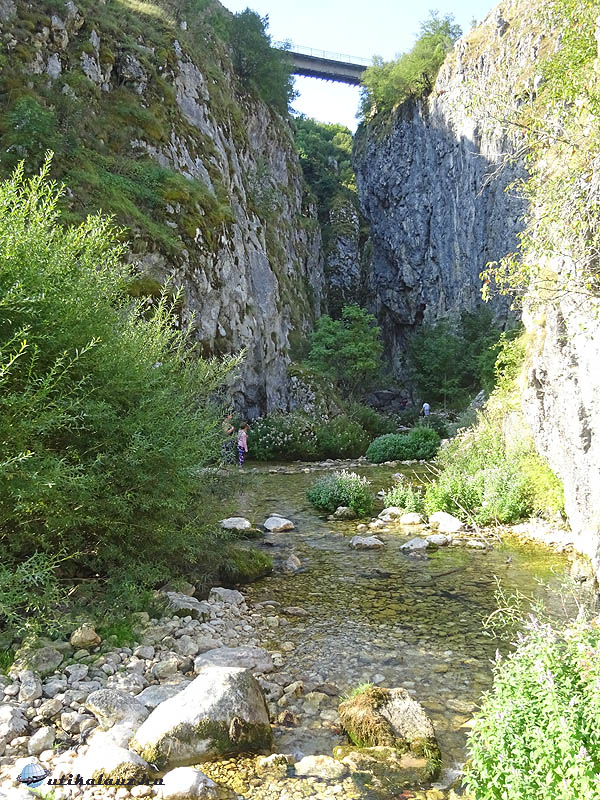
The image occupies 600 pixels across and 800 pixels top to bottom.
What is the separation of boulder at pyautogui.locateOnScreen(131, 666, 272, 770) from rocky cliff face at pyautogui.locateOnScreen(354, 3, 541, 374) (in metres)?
29.5

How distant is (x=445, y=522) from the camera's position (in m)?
9.92

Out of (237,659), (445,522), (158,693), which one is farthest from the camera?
(445,522)

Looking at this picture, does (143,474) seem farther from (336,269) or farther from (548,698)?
(336,269)

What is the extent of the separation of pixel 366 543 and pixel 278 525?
201 cm

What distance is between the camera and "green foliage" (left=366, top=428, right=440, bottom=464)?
61.2 feet

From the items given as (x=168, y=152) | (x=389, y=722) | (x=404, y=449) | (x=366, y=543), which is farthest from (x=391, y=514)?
(x=168, y=152)

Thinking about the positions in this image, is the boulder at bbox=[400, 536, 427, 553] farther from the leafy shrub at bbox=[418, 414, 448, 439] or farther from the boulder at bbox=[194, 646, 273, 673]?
the leafy shrub at bbox=[418, 414, 448, 439]

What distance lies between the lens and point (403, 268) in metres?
39.0

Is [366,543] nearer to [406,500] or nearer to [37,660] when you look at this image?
[406,500]

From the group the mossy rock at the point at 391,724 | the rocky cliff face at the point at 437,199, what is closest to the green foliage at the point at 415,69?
the rocky cliff face at the point at 437,199

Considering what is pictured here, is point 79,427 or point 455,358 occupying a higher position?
point 455,358

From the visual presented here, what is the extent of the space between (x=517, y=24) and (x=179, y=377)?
104 ft

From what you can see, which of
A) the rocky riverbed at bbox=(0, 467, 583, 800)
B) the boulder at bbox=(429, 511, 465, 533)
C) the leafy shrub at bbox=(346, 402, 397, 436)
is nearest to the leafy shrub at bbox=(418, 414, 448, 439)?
the leafy shrub at bbox=(346, 402, 397, 436)

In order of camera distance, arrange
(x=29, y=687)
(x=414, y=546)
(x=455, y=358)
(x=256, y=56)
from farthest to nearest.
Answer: (x=455, y=358) → (x=256, y=56) → (x=414, y=546) → (x=29, y=687)
